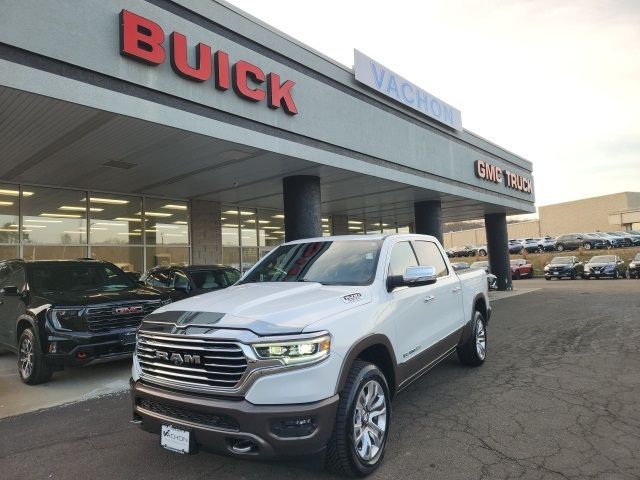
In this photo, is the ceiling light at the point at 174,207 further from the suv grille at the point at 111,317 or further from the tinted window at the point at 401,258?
the tinted window at the point at 401,258

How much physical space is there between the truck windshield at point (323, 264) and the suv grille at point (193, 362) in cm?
134

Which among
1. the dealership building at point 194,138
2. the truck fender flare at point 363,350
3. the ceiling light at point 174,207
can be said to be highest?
the dealership building at point 194,138

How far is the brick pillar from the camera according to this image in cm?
1510

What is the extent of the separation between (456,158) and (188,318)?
49.2ft

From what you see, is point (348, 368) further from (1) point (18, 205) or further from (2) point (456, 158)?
(2) point (456, 158)

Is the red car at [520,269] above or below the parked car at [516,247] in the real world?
below

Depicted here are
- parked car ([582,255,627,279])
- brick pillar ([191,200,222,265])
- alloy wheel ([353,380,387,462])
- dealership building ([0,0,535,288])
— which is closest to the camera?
alloy wheel ([353,380,387,462])

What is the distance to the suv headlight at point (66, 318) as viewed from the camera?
6.13 m

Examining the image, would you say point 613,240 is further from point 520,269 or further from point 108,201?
point 108,201

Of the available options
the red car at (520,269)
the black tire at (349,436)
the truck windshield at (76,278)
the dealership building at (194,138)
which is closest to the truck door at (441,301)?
the black tire at (349,436)

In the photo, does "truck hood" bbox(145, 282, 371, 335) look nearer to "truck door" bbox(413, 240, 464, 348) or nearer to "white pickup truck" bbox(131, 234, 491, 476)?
"white pickup truck" bbox(131, 234, 491, 476)

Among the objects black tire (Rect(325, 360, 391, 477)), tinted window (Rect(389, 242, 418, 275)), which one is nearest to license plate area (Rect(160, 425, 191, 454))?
black tire (Rect(325, 360, 391, 477))

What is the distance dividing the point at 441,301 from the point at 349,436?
2430 mm

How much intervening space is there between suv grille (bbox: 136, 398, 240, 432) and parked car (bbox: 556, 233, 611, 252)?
43.1 metres
